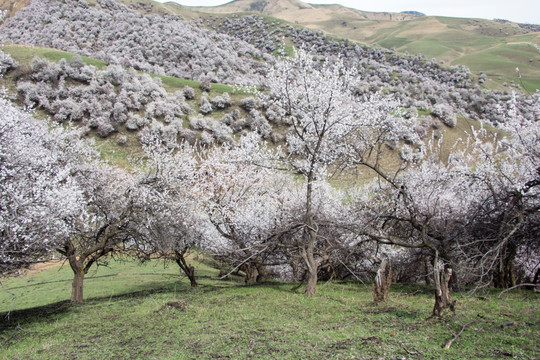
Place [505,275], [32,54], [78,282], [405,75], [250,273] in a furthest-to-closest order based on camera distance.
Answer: [405,75]
[32,54]
[250,273]
[78,282]
[505,275]

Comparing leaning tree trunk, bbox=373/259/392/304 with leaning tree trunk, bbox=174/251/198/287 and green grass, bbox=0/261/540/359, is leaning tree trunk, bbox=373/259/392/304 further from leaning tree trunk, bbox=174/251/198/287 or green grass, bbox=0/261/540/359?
leaning tree trunk, bbox=174/251/198/287

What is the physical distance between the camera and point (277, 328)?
26.6ft

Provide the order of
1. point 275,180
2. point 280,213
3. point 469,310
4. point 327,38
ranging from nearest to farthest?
point 469,310, point 280,213, point 275,180, point 327,38

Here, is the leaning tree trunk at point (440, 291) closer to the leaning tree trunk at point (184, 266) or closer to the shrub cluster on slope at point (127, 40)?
the leaning tree trunk at point (184, 266)

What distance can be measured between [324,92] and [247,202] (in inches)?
337

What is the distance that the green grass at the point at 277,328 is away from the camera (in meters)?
6.17

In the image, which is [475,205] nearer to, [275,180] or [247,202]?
[247,202]

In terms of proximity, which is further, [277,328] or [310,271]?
[310,271]

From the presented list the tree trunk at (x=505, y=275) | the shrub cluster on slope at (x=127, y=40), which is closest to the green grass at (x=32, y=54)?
the shrub cluster on slope at (x=127, y=40)

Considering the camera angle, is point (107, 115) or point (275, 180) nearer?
point (275, 180)

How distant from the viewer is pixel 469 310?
8.41 metres

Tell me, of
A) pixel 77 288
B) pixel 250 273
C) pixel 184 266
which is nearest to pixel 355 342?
pixel 250 273

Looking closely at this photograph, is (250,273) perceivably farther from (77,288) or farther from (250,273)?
(77,288)

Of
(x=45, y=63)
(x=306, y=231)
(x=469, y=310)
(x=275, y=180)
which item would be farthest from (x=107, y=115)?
(x=469, y=310)
